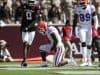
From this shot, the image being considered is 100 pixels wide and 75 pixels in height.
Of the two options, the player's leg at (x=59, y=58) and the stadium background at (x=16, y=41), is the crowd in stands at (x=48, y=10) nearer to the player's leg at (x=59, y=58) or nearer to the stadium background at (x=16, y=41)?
the stadium background at (x=16, y=41)

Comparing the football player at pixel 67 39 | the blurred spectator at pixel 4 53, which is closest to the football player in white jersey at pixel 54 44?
the football player at pixel 67 39

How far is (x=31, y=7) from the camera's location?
16.4 m

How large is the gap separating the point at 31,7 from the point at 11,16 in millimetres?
4858

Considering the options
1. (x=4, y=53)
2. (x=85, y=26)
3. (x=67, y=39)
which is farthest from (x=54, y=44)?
(x=4, y=53)

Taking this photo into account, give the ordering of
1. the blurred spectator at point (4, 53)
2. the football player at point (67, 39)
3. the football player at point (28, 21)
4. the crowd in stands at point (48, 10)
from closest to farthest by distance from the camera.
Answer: the football player at point (28, 21), the football player at point (67, 39), the blurred spectator at point (4, 53), the crowd in stands at point (48, 10)

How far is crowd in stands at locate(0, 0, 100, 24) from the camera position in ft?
68.5

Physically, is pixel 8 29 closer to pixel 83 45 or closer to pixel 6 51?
pixel 6 51

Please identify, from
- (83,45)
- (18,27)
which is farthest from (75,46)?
(83,45)

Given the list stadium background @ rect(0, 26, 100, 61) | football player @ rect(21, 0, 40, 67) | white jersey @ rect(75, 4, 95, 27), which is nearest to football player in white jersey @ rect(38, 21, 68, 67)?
football player @ rect(21, 0, 40, 67)

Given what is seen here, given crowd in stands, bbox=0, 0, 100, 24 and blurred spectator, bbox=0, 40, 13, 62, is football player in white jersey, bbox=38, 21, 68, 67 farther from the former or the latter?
crowd in stands, bbox=0, 0, 100, 24

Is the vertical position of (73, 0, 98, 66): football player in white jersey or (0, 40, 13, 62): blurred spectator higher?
(73, 0, 98, 66): football player in white jersey

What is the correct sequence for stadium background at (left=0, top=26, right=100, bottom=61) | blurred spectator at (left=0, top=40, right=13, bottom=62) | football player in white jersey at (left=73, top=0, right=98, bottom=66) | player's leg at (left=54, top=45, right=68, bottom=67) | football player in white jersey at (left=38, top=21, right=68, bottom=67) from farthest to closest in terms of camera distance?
stadium background at (left=0, top=26, right=100, bottom=61) → blurred spectator at (left=0, top=40, right=13, bottom=62) → football player in white jersey at (left=73, top=0, right=98, bottom=66) → player's leg at (left=54, top=45, right=68, bottom=67) → football player in white jersey at (left=38, top=21, right=68, bottom=67)

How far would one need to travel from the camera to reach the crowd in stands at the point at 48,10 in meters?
20.9

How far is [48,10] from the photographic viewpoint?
21.4m
